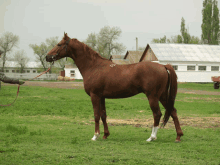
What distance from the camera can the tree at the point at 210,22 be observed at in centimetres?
5416

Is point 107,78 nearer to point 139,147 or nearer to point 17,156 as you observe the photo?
point 139,147

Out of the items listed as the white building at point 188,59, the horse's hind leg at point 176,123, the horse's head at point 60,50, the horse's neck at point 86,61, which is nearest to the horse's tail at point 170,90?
the horse's hind leg at point 176,123

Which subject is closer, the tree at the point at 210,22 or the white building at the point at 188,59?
the white building at the point at 188,59

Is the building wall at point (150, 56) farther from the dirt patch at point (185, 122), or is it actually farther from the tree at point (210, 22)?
the dirt patch at point (185, 122)

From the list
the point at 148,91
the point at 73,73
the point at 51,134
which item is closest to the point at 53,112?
the point at 51,134

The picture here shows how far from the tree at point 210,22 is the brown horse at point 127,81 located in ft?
175

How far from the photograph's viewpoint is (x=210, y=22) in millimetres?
54531

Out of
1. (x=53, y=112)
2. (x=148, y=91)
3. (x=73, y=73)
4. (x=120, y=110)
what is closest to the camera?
(x=148, y=91)

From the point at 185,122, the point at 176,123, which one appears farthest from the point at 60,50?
the point at 185,122

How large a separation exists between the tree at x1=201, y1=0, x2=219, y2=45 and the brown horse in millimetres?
53300

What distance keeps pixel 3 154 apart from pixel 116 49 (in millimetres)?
68598

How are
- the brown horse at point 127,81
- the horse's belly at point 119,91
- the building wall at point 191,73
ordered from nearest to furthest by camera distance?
the brown horse at point 127,81, the horse's belly at point 119,91, the building wall at point 191,73

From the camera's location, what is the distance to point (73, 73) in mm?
63781

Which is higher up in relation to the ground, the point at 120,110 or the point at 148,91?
the point at 148,91
